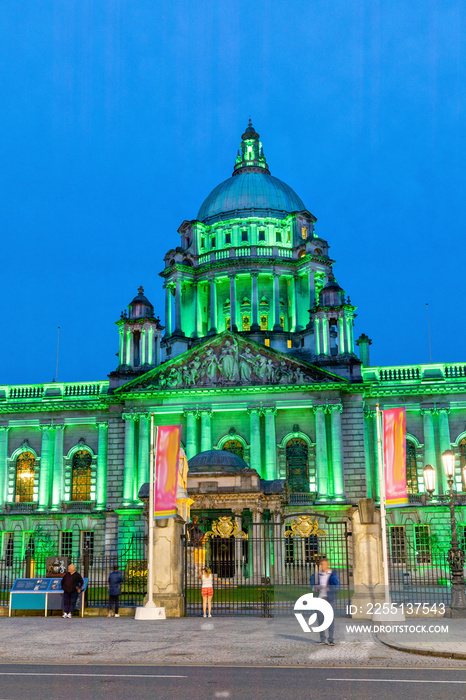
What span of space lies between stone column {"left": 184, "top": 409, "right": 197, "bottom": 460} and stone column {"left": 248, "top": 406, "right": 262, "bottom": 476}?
13.9ft

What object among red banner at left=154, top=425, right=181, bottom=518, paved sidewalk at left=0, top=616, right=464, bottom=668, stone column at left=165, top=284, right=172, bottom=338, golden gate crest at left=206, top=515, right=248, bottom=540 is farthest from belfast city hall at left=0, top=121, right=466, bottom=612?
paved sidewalk at left=0, top=616, right=464, bottom=668

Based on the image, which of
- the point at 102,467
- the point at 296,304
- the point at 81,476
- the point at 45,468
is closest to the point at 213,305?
the point at 296,304

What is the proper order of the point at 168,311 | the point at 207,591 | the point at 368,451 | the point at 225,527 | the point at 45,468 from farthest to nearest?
1. the point at 168,311
2. the point at 45,468
3. the point at 368,451
4. the point at 225,527
5. the point at 207,591

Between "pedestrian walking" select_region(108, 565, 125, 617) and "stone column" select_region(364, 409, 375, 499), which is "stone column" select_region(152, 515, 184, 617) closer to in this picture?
"pedestrian walking" select_region(108, 565, 125, 617)

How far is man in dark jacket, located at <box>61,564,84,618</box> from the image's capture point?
27781mm

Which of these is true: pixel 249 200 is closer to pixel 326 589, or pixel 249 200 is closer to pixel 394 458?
pixel 394 458

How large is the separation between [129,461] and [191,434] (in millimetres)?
5090

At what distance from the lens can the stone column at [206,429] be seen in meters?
58.5

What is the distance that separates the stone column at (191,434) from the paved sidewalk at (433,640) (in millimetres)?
35390

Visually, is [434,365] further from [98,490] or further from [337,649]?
[337,649]

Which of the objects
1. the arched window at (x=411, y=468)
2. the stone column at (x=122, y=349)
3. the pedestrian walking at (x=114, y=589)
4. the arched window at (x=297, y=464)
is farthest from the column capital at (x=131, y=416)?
the pedestrian walking at (x=114, y=589)

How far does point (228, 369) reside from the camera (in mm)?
59656

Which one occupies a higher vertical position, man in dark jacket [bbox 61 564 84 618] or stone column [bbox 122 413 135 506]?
stone column [bbox 122 413 135 506]

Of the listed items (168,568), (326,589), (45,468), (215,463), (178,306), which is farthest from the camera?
(178,306)
